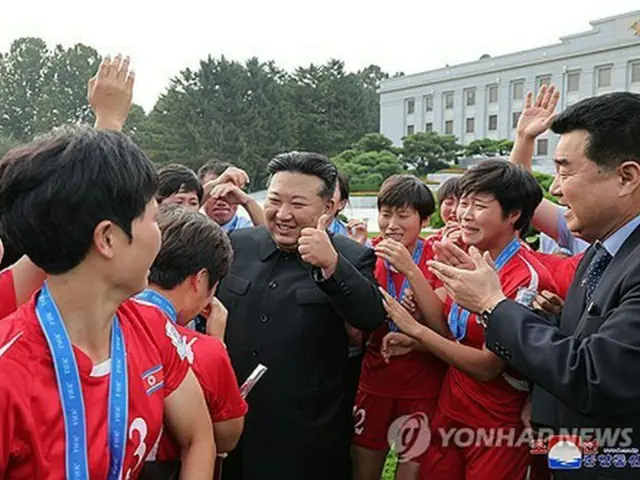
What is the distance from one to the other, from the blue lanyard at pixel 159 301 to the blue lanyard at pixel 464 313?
4.64 ft

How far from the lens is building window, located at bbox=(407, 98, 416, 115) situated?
5706 cm

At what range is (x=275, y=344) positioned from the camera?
2691 millimetres

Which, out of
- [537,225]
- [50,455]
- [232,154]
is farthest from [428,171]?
[50,455]

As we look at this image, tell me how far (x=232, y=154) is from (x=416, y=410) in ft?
155

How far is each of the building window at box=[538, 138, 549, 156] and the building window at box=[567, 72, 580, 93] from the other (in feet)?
12.9

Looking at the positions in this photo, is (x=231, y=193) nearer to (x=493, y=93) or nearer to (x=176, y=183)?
(x=176, y=183)

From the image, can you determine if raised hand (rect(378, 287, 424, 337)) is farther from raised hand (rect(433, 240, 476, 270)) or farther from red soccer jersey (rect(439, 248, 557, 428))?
raised hand (rect(433, 240, 476, 270))

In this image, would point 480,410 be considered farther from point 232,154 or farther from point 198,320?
point 232,154

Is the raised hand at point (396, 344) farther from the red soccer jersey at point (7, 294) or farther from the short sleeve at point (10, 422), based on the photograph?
the short sleeve at point (10, 422)

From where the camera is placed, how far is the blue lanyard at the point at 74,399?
1.30 metres

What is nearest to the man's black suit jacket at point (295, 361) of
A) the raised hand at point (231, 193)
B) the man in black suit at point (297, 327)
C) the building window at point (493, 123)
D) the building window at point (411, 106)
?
the man in black suit at point (297, 327)

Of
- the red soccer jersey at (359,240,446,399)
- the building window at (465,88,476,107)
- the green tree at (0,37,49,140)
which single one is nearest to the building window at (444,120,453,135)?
the building window at (465,88,476,107)

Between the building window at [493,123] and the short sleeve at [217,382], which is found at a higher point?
the building window at [493,123]

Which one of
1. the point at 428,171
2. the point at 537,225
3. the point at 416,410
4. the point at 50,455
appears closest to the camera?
the point at 50,455
